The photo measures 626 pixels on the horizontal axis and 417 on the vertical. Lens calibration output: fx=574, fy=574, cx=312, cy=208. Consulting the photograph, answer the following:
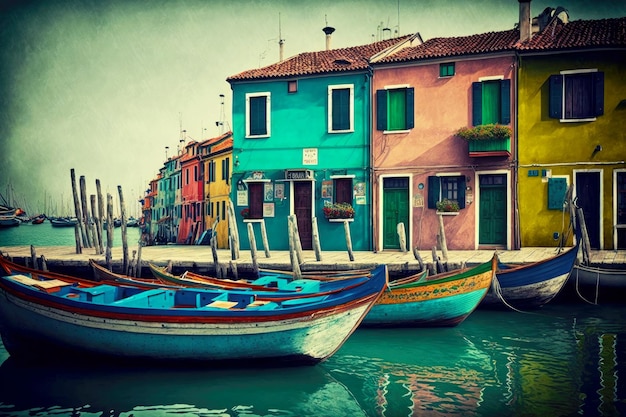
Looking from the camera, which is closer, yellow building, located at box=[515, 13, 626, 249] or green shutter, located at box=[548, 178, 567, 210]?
yellow building, located at box=[515, 13, 626, 249]

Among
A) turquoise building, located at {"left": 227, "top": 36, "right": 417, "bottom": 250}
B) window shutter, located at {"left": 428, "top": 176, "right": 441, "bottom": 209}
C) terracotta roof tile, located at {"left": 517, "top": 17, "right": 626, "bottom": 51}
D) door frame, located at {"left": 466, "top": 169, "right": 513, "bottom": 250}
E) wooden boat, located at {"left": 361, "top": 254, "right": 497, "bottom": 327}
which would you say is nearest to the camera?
wooden boat, located at {"left": 361, "top": 254, "right": 497, "bottom": 327}

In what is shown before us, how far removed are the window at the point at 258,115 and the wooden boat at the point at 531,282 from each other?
873cm

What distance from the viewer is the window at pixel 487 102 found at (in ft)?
51.2

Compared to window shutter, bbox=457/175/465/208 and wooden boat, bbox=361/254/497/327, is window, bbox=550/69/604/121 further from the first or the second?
wooden boat, bbox=361/254/497/327

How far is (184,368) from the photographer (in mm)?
8156

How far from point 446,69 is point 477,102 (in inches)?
50.3

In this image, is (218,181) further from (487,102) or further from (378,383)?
(378,383)

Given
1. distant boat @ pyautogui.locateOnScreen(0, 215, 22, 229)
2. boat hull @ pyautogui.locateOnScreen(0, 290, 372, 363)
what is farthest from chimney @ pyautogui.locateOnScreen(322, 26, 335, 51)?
distant boat @ pyautogui.locateOnScreen(0, 215, 22, 229)

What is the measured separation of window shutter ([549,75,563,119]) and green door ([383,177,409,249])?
168 inches

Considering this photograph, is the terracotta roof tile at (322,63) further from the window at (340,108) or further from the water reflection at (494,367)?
the water reflection at (494,367)

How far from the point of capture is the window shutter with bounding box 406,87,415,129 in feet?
53.4

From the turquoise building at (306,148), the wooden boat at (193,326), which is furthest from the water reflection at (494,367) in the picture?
the turquoise building at (306,148)

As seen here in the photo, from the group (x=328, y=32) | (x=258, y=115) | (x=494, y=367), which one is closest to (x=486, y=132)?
(x=258, y=115)

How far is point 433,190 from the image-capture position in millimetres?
16047
